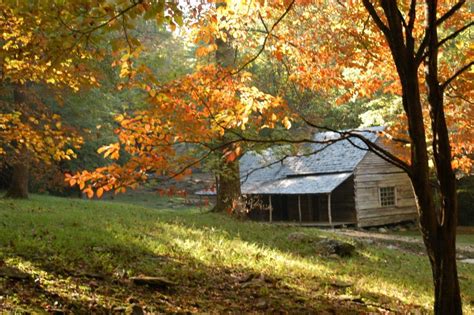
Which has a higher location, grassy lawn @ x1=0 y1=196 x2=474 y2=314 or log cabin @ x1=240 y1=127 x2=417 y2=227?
log cabin @ x1=240 y1=127 x2=417 y2=227

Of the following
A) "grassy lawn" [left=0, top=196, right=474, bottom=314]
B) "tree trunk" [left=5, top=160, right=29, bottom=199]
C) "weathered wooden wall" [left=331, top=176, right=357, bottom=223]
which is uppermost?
"tree trunk" [left=5, top=160, right=29, bottom=199]

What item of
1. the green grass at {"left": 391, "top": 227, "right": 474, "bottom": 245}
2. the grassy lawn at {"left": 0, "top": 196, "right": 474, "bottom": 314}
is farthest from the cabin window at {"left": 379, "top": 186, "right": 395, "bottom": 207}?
the grassy lawn at {"left": 0, "top": 196, "right": 474, "bottom": 314}

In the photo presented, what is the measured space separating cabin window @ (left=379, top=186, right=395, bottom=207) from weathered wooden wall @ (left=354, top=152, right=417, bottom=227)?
0.24m

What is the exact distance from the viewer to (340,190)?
31.5m

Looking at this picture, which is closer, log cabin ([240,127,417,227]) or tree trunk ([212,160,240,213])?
tree trunk ([212,160,240,213])

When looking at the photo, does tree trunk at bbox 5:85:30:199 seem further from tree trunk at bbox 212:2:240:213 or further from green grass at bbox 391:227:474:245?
green grass at bbox 391:227:474:245

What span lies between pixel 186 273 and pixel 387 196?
25569 mm

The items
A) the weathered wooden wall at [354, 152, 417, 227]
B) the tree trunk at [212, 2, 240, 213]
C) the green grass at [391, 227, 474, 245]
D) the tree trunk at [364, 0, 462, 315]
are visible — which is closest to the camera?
the tree trunk at [364, 0, 462, 315]

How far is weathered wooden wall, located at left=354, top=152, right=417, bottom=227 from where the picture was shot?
3047 centimetres

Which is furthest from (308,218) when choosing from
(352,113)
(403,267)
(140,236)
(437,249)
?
(437,249)

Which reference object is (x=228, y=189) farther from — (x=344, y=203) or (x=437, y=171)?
(x=437, y=171)

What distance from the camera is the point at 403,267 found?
13242 mm

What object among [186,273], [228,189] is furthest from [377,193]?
[186,273]

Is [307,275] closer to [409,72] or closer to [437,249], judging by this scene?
[437,249]
